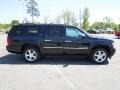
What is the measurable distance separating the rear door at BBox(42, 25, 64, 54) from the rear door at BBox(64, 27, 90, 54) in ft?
0.87

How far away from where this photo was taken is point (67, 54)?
33.8ft

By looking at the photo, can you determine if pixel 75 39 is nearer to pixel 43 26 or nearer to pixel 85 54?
pixel 85 54

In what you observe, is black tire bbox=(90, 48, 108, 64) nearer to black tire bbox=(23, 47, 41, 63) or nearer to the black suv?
the black suv

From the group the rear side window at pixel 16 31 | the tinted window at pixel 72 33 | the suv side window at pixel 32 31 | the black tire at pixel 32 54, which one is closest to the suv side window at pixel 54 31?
the tinted window at pixel 72 33

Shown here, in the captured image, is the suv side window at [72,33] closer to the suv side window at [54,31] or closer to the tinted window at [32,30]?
the suv side window at [54,31]

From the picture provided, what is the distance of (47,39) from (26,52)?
114 centimetres

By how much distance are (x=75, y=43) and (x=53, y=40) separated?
0.99m

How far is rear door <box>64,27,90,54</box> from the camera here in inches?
400

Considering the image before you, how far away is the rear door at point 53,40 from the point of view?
1019 cm
